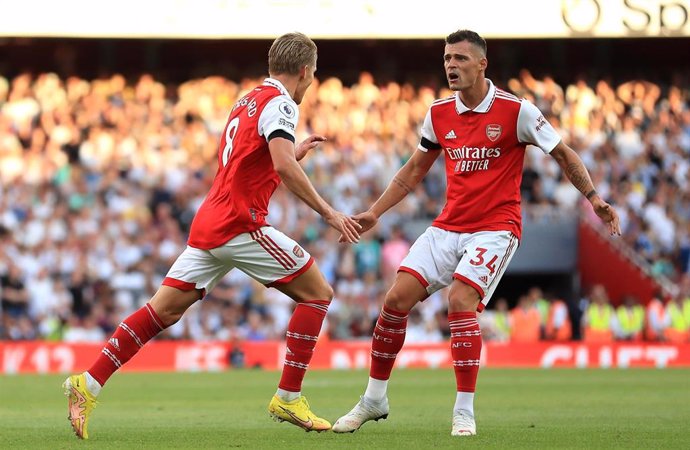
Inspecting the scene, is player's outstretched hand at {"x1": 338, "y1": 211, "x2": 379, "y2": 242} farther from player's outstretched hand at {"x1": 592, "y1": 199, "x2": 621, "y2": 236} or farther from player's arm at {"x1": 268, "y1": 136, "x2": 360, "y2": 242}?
player's outstretched hand at {"x1": 592, "y1": 199, "x2": 621, "y2": 236}

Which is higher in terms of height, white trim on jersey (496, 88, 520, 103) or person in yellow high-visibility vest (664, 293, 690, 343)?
white trim on jersey (496, 88, 520, 103)

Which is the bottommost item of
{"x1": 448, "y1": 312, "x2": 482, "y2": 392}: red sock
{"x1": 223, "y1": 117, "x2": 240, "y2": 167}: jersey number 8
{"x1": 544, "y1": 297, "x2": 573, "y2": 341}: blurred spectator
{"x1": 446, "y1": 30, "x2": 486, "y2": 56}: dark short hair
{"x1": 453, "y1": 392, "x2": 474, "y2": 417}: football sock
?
{"x1": 453, "y1": 392, "x2": 474, "y2": 417}: football sock

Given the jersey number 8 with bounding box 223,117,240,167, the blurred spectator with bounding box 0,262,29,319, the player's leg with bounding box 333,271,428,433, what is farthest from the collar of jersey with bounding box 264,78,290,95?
the blurred spectator with bounding box 0,262,29,319

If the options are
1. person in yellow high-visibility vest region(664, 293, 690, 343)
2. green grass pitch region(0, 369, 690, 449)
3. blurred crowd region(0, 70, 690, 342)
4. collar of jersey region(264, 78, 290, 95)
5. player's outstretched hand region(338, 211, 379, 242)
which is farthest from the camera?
person in yellow high-visibility vest region(664, 293, 690, 343)

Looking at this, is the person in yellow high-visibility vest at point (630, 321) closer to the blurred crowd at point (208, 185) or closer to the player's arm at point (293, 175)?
the blurred crowd at point (208, 185)

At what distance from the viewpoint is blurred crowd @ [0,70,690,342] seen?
20.6m

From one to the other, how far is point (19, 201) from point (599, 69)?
1346 cm

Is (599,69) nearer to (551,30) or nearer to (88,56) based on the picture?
(551,30)

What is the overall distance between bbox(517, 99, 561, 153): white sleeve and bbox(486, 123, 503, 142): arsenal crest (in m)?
0.13

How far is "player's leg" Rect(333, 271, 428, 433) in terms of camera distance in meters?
8.18

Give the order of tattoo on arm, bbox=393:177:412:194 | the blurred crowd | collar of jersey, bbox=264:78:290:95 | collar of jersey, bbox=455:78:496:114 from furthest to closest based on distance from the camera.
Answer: the blurred crowd
tattoo on arm, bbox=393:177:412:194
collar of jersey, bbox=455:78:496:114
collar of jersey, bbox=264:78:290:95

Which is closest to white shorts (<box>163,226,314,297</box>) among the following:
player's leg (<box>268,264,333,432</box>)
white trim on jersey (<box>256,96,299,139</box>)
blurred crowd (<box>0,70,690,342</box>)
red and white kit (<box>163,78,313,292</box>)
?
red and white kit (<box>163,78,313,292</box>)

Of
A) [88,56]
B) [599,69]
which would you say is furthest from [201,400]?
[599,69]

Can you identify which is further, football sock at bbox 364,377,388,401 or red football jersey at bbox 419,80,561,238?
football sock at bbox 364,377,388,401
